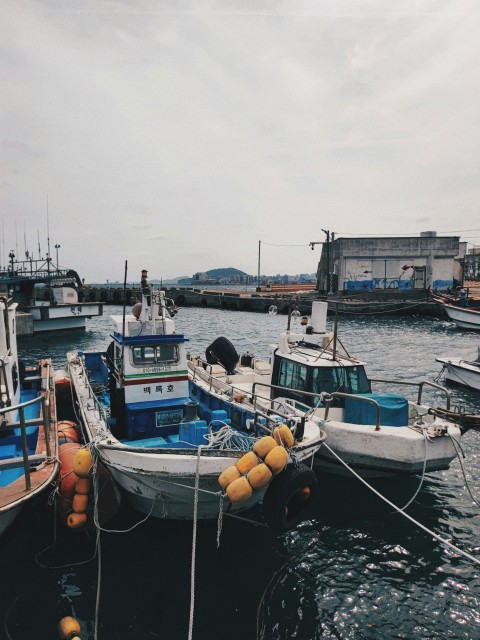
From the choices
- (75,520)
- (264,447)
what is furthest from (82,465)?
(264,447)

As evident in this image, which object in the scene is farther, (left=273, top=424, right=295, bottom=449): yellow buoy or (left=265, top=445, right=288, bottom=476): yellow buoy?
(left=273, top=424, right=295, bottom=449): yellow buoy

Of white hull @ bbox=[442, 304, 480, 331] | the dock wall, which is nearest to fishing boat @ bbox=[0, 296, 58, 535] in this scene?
the dock wall

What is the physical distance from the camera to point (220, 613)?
6.87 metres

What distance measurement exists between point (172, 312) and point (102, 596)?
6787 millimetres

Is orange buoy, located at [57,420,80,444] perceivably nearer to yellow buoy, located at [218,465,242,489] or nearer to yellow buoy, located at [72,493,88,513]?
yellow buoy, located at [72,493,88,513]

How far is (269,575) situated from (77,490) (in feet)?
13.3

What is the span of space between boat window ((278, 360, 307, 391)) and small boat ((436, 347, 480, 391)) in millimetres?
12231

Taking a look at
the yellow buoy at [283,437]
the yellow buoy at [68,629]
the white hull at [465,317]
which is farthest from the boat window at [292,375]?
the white hull at [465,317]

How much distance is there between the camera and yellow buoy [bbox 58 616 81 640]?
6062 mm

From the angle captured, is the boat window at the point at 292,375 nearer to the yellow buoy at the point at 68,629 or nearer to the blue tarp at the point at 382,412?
the blue tarp at the point at 382,412

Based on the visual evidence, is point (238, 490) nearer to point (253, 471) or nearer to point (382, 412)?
point (253, 471)

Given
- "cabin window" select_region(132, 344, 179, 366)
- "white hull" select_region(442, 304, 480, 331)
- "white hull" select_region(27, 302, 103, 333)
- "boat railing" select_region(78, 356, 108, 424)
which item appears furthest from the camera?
"white hull" select_region(27, 302, 103, 333)

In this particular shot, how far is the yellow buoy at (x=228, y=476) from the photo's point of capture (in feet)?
22.2

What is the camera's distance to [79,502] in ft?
26.6
